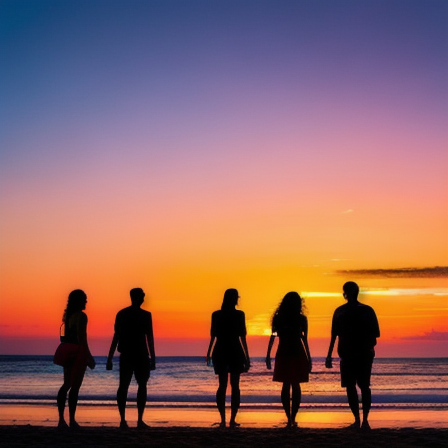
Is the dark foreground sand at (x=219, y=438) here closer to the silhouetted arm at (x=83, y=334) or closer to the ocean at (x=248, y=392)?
the silhouetted arm at (x=83, y=334)

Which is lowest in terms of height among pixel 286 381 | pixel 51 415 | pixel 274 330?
pixel 51 415

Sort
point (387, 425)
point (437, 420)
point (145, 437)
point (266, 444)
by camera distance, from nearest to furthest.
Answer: point (266, 444) → point (145, 437) → point (387, 425) → point (437, 420)

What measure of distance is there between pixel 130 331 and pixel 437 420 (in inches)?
249

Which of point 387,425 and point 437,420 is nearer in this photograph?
point 387,425

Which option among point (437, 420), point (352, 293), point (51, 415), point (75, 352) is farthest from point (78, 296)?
point (437, 420)

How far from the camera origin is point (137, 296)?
31.7 feet

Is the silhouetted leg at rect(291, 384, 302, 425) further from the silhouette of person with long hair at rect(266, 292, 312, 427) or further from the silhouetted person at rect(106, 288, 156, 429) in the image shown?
the silhouetted person at rect(106, 288, 156, 429)

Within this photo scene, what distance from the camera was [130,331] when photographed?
9734 mm

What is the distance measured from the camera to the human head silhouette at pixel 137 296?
965cm

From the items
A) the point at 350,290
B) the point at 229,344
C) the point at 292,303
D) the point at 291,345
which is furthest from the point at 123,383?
the point at 350,290

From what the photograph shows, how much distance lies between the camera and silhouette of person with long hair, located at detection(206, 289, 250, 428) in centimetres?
1011

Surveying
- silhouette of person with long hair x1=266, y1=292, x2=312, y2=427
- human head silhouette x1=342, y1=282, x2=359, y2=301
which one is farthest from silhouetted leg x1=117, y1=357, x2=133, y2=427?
human head silhouette x1=342, y1=282, x2=359, y2=301

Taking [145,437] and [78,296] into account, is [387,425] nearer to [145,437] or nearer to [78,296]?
[145,437]

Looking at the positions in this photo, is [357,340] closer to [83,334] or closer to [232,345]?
[232,345]
